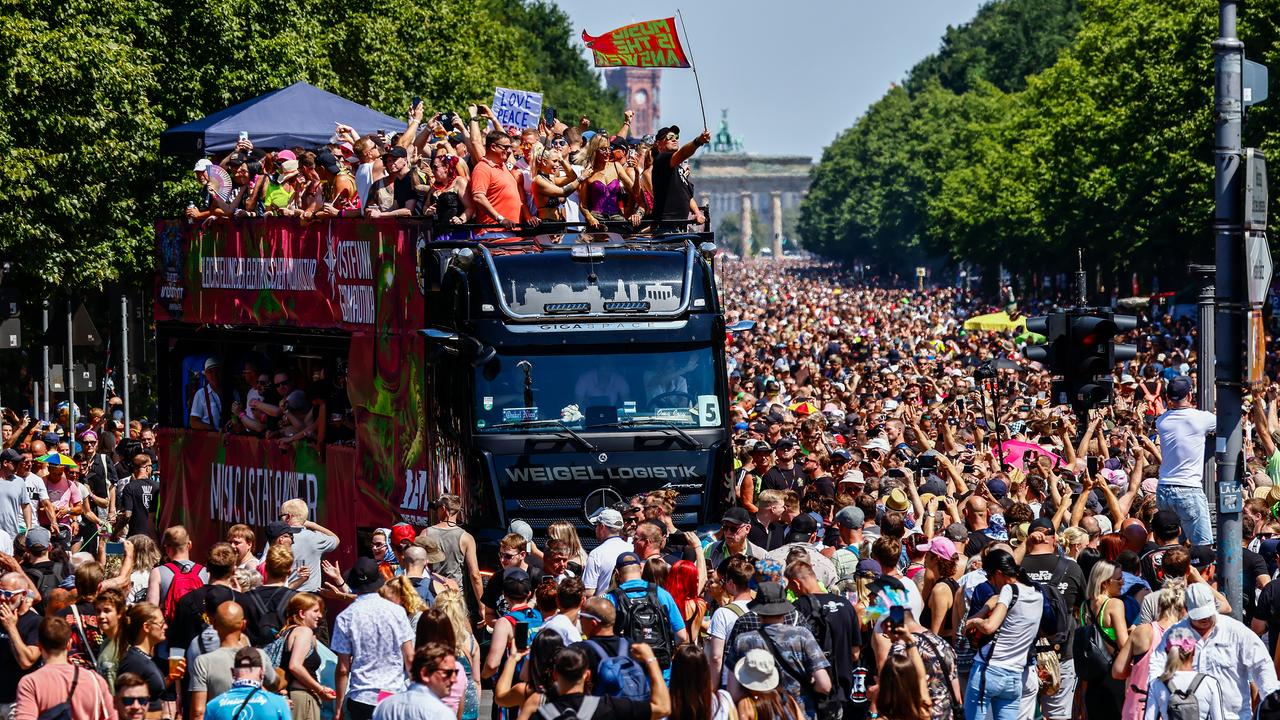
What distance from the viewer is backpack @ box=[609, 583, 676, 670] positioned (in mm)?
11250

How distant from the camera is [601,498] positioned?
16.0 metres

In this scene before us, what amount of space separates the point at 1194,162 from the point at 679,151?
33762 mm

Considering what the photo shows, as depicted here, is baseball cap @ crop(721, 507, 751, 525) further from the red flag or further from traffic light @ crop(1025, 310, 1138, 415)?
the red flag

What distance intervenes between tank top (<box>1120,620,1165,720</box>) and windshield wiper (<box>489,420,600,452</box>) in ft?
19.1

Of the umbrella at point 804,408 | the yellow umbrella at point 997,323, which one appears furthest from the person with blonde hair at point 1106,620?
the yellow umbrella at point 997,323

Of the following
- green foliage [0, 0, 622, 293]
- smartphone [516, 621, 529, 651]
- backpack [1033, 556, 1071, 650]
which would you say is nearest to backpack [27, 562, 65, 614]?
smartphone [516, 621, 529, 651]

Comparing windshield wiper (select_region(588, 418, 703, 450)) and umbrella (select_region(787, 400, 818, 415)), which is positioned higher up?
windshield wiper (select_region(588, 418, 703, 450))

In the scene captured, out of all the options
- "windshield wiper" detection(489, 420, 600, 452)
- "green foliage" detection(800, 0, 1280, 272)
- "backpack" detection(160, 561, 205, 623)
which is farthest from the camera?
"green foliage" detection(800, 0, 1280, 272)

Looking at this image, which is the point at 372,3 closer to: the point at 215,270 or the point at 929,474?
the point at 215,270

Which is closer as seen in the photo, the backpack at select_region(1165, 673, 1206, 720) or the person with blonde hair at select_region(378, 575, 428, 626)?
the backpack at select_region(1165, 673, 1206, 720)

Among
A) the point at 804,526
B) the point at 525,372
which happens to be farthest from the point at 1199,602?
the point at 525,372

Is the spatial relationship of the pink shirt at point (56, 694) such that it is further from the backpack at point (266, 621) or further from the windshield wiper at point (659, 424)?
the windshield wiper at point (659, 424)

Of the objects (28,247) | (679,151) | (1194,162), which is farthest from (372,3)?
(679,151)

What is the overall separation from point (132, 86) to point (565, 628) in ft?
75.8
